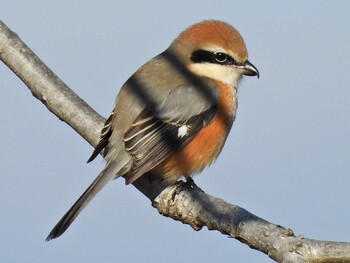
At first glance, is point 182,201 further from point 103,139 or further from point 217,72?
point 217,72

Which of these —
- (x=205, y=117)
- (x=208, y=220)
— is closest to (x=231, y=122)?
(x=205, y=117)

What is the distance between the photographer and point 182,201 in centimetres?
406

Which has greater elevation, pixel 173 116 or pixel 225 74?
pixel 225 74

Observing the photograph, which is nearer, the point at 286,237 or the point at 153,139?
the point at 286,237

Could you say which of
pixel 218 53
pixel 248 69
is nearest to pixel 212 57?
pixel 218 53

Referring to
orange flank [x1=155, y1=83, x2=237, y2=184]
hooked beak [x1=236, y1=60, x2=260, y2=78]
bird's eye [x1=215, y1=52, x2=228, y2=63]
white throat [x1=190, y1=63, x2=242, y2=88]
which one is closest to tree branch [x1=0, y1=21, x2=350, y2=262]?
orange flank [x1=155, y1=83, x2=237, y2=184]

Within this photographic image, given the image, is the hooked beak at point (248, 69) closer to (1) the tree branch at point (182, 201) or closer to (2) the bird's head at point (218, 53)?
(2) the bird's head at point (218, 53)

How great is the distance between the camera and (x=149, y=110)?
479 centimetres

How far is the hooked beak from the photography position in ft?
17.3

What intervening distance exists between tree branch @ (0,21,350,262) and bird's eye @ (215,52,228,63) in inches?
38.8

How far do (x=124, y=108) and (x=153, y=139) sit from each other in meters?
0.29

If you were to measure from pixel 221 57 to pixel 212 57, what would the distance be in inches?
2.9

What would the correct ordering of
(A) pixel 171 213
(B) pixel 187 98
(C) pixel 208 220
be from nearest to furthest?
(C) pixel 208 220 < (A) pixel 171 213 < (B) pixel 187 98

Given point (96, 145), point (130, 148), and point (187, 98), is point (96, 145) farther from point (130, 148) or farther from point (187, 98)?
point (187, 98)
